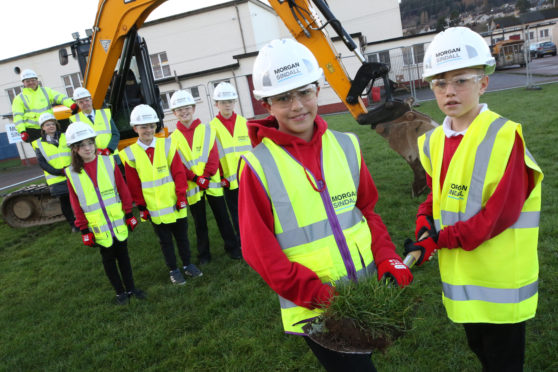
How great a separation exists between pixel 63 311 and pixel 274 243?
428 cm

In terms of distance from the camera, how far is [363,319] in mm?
1704

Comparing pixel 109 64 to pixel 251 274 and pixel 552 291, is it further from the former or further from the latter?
pixel 552 291

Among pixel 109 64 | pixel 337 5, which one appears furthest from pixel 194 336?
pixel 337 5

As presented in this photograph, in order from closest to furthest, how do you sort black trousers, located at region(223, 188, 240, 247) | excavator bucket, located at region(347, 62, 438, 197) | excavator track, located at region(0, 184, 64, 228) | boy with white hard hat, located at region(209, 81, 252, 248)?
boy with white hard hat, located at region(209, 81, 252, 248), black trousers, located at region(223, 188, 240, 247), excavator bucket, located at region(347, 62, 438, 197), excavator track, located at region(0, 184, 64, 228)

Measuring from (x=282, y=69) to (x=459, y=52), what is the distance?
39.3 inches

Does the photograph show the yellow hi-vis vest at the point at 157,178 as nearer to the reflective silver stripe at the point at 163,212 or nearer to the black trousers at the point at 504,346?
the reflective silver stripe at the point at 163,212

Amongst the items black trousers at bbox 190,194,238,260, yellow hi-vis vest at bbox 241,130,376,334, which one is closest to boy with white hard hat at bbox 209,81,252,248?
black trousers at bbox 190,194,238,260

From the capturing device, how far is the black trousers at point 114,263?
4.74 m

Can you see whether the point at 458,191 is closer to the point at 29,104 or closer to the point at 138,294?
the point at 138,294

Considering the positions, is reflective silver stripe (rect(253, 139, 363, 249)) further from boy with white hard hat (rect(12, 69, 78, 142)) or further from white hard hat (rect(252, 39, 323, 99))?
boy with white hard hat (rect(12, 69, 78, 142))

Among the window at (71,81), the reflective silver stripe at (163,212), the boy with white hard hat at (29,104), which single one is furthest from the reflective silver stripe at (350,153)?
the window at (71,81)

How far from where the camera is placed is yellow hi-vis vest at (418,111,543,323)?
202 centimetres

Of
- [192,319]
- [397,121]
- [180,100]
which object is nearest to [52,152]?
[180,100]

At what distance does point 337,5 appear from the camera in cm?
3253
